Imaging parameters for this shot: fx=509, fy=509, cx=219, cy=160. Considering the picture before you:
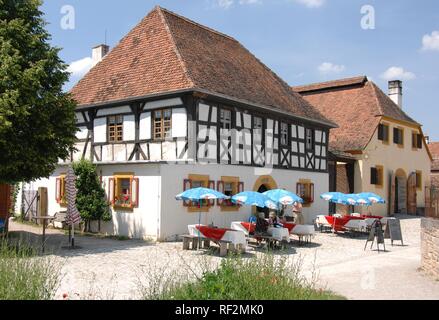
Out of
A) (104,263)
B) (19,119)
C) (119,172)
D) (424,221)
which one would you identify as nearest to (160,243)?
(119,172)

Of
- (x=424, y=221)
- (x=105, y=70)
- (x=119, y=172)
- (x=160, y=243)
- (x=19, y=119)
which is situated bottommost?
(x=160, y=243)

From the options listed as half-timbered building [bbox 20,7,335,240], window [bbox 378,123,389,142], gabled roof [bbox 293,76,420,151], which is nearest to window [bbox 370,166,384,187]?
window [bbox 378,123,389,142]

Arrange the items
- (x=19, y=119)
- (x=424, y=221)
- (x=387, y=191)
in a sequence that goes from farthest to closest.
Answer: (x=387, y=191)
(x=19, y=119)
(x=424, y=221)

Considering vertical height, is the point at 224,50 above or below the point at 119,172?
above

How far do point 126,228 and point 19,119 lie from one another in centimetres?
626

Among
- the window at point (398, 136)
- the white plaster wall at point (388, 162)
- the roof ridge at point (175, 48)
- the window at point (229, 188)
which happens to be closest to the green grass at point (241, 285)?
the roof ridge at point (175, 48)

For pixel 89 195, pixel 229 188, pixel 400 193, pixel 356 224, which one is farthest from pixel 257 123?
pixel 400 193

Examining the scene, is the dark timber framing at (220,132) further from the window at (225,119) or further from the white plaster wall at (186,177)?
the white plaster wall at (186,177)

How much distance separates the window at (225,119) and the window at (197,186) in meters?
2.37

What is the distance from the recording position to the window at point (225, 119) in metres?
19.9

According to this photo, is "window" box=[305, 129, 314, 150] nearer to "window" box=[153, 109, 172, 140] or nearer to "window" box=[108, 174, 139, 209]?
"window" box=[153, 109, 172, 140]

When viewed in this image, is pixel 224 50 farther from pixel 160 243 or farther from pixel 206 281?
pixel 206 281

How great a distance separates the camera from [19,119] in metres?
13.3

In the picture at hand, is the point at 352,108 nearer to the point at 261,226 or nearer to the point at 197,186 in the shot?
the point at 197,186
